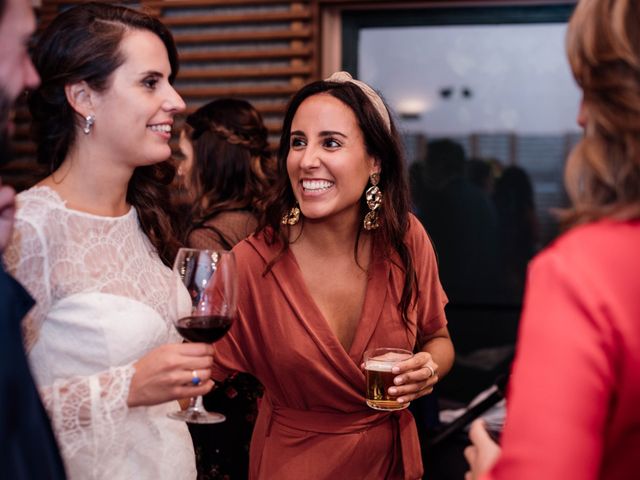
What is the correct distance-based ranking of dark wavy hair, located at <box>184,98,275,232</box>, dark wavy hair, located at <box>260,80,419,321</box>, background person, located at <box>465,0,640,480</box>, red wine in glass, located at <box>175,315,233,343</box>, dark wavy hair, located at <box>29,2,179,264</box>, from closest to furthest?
background person, located at <box>465,0,640,480</box> < red wine in glass, located at <box>175,315,233,343</box> < dark wavy hair, located at <box>29,2,179,264</box> < dark wavy hair, located at <box>260,80,419,321</box> < dark wavy hair, located at <box>184,98,275,232</box>

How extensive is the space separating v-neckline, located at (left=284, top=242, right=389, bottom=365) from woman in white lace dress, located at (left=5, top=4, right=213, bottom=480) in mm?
427

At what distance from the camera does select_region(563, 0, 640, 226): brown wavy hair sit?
1.03 m

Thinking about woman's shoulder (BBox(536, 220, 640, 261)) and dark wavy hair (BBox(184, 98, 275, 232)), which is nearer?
woman's shoulder (BBox(536, 220, 640, 261))

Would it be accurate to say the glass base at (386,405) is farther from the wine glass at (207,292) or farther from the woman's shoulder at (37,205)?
the woman's shoulder at (37,205)

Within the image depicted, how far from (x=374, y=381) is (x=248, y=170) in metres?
1.53

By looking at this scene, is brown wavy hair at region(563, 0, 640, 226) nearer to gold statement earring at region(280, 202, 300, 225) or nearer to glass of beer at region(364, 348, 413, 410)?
glass of beer at region(364, 348, 413, 410)

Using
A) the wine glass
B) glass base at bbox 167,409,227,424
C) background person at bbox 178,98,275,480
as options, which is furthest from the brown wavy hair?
background person at bbox 178,98,275,480

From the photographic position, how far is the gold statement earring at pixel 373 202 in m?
2.48

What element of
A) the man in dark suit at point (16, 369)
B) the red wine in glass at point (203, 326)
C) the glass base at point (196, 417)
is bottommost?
the glass base at point (196, 417)

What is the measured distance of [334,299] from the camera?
236 centimetres

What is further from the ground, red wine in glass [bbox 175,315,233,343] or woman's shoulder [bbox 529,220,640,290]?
woman's shoulder [bbox 529,220,640,290]

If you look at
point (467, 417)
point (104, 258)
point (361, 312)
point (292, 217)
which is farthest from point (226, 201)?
point (467, 417)

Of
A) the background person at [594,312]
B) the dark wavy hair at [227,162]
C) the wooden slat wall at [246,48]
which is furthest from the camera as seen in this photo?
the wooden slat wall at [246,48]

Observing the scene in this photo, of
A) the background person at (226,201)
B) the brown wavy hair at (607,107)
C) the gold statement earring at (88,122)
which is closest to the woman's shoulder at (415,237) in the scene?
the background person at (226,201)
